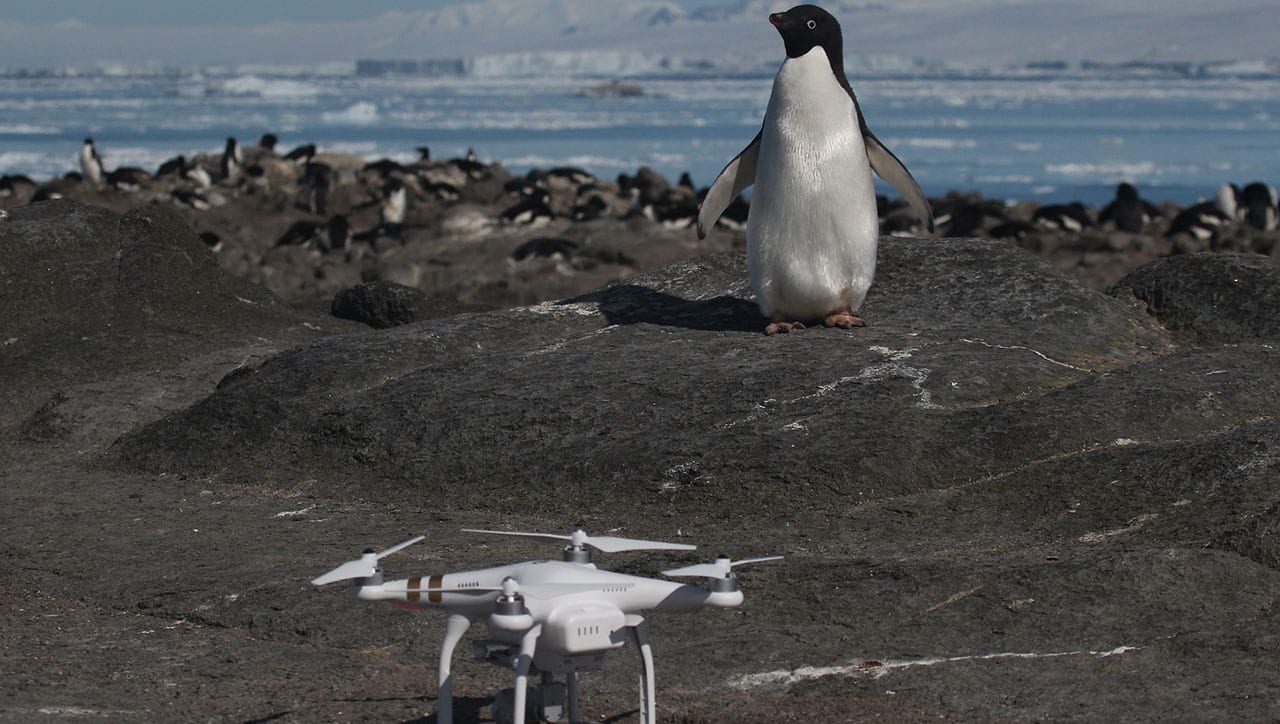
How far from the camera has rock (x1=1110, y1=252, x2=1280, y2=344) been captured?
9523 millimetres

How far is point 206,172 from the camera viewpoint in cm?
3531

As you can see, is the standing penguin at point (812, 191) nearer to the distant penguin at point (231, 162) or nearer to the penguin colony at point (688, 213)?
the penguin colony at point (688, 213)

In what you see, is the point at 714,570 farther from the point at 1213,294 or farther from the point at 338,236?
the point at 338,236

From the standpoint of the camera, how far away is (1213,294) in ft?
32.2

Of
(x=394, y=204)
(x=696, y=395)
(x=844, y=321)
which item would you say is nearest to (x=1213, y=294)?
(x=844, y=321)

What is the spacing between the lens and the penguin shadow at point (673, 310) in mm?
9266

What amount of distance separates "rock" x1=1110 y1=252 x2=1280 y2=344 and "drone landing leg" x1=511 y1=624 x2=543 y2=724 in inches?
270

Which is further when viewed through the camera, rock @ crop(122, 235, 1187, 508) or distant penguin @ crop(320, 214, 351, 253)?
distant penguin @ crop(320, 214, 351, 253)

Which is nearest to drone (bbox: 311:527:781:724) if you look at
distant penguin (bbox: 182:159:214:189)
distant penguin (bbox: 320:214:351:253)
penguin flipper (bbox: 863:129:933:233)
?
penguin flipper (bbox: 863:129:933:233)

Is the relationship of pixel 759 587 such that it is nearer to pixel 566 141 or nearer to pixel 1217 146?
pixel 1217 146

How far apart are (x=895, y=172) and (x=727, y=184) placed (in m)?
0.97

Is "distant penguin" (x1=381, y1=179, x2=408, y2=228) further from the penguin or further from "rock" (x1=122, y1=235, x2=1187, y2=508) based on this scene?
"rock" (x1=122, y1=235, x2=1187, y2=508)

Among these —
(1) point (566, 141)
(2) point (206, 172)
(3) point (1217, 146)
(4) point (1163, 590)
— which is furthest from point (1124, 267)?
(1) point (566, 141)

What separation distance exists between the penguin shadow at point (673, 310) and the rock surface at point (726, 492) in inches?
1.6
